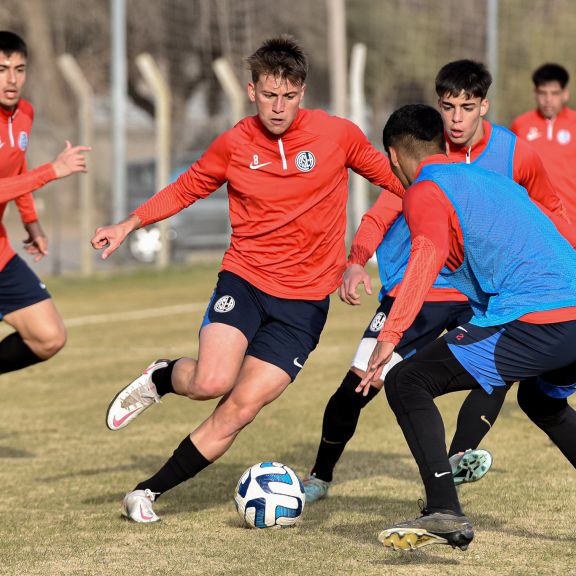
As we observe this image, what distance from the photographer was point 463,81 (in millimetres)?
6199

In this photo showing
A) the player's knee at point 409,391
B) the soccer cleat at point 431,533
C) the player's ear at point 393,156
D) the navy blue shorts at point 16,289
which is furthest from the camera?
the navy blue shorts at point 16,289

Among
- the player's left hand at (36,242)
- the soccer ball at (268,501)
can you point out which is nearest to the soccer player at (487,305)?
the soccer ball at (268,501)

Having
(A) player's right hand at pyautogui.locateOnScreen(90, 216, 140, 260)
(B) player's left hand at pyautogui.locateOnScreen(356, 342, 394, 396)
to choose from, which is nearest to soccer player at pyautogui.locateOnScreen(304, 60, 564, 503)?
(A) player's right hand at pyautogui.locateOnScreen(90, 216, 140, 260)

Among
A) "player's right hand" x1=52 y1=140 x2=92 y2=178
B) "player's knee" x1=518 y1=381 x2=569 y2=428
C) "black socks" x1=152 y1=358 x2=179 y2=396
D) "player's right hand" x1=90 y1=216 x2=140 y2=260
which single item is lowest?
"black socks" x1=152 y1=358 x2=179 y2=396

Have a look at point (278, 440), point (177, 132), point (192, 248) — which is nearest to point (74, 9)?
point (177, 132)

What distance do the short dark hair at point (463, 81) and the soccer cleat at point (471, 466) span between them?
1.79m

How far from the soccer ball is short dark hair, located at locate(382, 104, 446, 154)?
5.47ft

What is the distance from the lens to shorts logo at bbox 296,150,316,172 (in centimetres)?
632

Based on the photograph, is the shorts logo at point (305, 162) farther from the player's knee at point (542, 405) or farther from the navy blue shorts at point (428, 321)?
the player's knee at point (542, 405)

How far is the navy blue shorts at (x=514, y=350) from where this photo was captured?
504cm

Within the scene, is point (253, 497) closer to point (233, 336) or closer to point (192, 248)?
point (233, 336)

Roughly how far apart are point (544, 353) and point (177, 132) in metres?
21.7

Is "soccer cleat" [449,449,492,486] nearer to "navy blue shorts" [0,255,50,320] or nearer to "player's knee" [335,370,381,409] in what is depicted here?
"player's knee" [335,370,381,409]

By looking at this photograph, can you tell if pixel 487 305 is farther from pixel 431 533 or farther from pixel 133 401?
pixel 133 401
